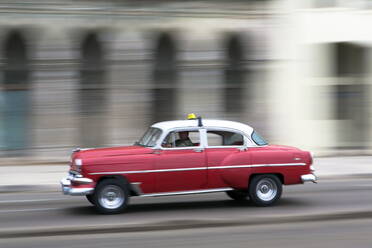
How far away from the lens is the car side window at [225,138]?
10375mm

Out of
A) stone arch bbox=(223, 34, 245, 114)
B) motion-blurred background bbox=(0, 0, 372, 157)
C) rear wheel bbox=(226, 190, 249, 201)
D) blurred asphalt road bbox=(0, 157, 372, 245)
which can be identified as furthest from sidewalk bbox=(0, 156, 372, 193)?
rear wheel bbox=(226, 190, 249, 201)

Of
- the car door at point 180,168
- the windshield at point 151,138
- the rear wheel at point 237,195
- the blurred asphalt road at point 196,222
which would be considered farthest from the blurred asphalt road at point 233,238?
the rear wheel at point 237,195

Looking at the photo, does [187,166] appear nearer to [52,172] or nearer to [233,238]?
[233,238]

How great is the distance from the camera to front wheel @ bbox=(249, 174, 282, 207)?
34.0 ft

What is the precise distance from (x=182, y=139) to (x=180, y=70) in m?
10.3

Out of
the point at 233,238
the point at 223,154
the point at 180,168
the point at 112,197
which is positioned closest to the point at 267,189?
the point at 223,154

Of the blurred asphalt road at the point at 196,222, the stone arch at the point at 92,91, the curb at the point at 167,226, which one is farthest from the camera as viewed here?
the stone arch at the point at 92,91

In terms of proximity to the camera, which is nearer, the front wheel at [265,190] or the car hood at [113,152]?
the car hood at [113,152]

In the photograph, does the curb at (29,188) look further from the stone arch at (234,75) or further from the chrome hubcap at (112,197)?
the stone arch at (234,75)

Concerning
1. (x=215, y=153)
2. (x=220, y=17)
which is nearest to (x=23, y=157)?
(x=220, y=17)

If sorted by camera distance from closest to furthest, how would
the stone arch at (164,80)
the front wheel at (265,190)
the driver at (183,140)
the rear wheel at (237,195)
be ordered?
the driver at (183,140) → the front wheel at (265,190) → the rear wheel at (237,195) → the stone arch at (164,80)

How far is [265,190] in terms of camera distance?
34.6 ft

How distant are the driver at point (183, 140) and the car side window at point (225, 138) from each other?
1.11ft

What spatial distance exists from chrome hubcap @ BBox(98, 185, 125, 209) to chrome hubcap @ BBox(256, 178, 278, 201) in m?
2.25
